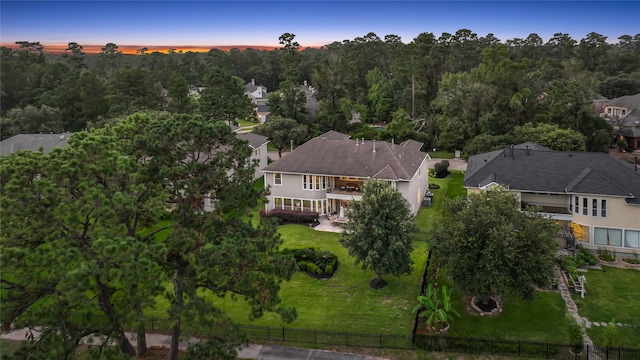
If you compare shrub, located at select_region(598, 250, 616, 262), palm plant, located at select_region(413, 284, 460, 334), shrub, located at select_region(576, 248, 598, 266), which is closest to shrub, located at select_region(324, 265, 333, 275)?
palm plant, located at select_region(413, 284, 460, 334)

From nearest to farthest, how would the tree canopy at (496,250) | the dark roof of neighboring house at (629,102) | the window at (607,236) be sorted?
the tree canopy at (496,250) → the window at (607,236) → the dark roof of neighboring house at (629,102)

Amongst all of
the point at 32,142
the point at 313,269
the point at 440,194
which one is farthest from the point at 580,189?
the point at 32,142

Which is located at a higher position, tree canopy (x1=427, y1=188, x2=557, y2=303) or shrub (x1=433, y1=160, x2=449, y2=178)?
shrub (x1=433, y1=160, x2=449, y2=178)

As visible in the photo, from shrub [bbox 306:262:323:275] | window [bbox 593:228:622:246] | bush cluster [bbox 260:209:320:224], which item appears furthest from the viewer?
bush cluster [bbox 260:209:320:224]

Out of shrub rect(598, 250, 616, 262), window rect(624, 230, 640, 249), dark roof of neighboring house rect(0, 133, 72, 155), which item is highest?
dark roof of neighboring house rect(0, 133, 72, 155)

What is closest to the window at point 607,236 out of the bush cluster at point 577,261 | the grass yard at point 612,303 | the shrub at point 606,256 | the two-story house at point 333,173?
the shrub at point 606,256

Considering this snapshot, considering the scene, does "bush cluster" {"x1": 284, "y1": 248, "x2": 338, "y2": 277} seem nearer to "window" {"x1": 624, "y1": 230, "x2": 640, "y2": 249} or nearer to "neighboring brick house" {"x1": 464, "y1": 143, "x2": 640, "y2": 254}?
"neighboring brick house" {"x1": 464, "y1": 143, "x2": 640, "y2": 254}

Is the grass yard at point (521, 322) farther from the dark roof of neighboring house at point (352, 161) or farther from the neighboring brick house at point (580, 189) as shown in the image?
the dark roof of neighboring house at point (352, 161)
